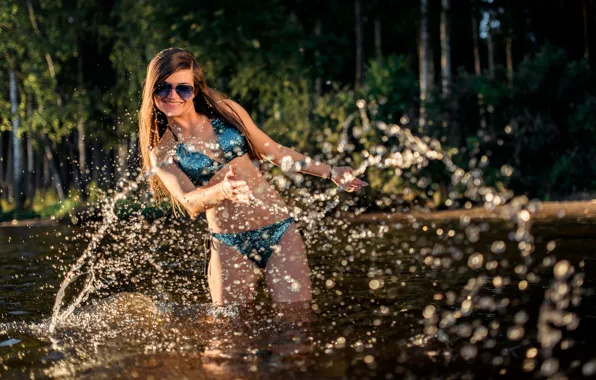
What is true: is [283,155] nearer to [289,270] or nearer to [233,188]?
[289,270]

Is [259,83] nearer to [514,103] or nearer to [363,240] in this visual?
[514,103]

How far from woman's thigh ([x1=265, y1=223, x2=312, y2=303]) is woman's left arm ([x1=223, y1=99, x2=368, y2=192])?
46 centimetres

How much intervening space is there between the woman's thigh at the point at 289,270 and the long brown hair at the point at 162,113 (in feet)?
2.17

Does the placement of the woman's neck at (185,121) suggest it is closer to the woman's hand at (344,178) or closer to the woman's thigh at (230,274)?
the woman's thigh at (230,274)

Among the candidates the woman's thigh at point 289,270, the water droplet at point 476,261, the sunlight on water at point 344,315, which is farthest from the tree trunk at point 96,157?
the woman's thigh at point 289,270

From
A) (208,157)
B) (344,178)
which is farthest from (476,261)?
(208,157)

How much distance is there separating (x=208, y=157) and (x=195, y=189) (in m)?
0.30

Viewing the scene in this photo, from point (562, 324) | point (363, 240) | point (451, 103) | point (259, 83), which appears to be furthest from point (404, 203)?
point (562, 324)

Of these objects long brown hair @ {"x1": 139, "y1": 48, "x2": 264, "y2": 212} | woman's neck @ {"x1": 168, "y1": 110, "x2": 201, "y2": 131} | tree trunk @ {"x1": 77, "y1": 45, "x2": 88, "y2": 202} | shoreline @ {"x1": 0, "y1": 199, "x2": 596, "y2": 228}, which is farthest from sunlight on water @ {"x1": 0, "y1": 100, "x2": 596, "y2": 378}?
tree trunk @ {"x1": 77, "y1": 45, "x2": 88, "y2": 202}

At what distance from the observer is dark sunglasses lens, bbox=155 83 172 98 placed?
17.8 ft

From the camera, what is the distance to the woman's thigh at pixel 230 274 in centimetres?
570

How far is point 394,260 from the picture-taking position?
31.4 ft

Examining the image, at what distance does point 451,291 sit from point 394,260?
260cm

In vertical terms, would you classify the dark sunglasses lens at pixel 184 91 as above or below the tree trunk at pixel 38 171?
below
